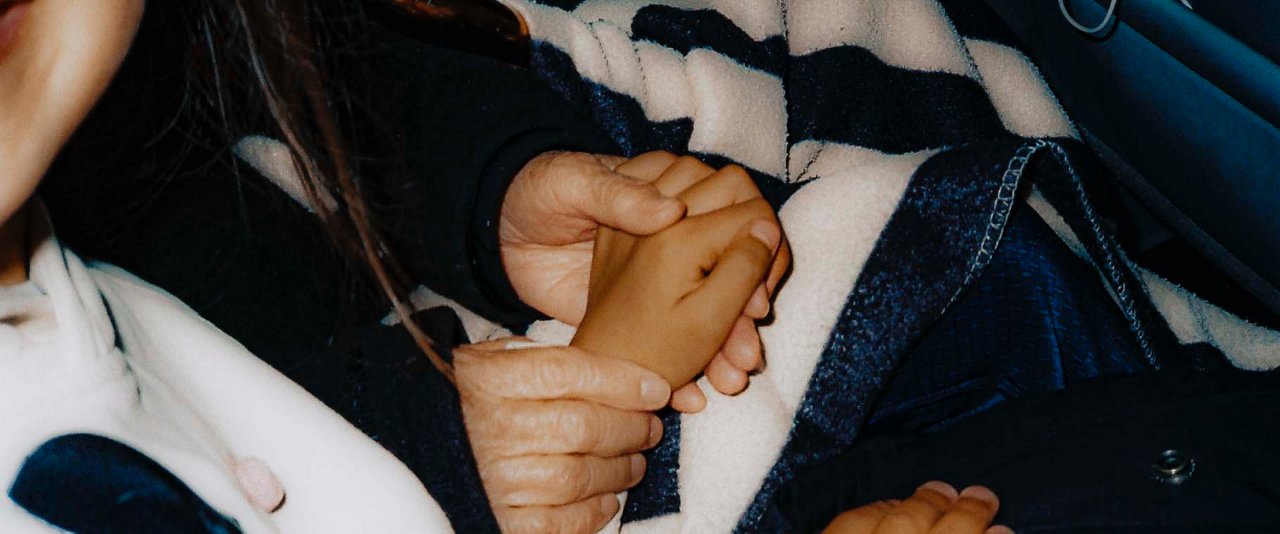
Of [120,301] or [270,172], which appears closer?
[120,301]

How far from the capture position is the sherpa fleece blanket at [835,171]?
22.9 inches

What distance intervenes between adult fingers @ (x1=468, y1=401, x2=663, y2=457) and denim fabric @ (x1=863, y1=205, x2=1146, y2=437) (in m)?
0.18

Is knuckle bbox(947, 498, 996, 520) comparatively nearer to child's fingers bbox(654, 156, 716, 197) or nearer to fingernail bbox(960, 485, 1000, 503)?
fingernail bbox(960, 485, 1000, 503)

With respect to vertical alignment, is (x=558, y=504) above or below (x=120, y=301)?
below

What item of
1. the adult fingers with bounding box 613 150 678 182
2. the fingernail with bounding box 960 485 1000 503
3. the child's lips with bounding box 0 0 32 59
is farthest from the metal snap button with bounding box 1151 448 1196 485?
the child's lips with bounding box 0 0 32 59

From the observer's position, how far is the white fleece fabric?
381mm

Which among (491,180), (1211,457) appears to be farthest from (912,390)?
(491,180)

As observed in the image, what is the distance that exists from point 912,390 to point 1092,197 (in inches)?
9.7

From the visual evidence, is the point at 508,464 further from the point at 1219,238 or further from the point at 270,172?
the point at 1219,238

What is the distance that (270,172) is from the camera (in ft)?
2.27

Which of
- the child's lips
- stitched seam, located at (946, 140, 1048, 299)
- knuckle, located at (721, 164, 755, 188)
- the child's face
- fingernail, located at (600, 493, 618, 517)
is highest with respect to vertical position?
the child's lips

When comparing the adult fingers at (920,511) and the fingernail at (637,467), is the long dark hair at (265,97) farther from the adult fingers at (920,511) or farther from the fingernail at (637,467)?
the adult fingers at (920,511)

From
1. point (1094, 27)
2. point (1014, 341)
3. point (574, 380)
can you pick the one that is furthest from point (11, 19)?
point (1094, 27)

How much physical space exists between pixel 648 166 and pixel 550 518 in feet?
0.76
